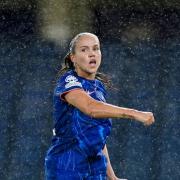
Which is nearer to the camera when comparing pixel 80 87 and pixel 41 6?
pixel 80 87

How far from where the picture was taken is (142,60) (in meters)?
6.35

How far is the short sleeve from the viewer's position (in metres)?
3.03

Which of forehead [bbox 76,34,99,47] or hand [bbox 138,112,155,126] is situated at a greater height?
forehead [bbox 76,34,99,47]

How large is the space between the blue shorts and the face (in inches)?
14.0

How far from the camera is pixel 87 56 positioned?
125 inches

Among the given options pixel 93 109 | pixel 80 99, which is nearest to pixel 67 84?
pixel 80 99

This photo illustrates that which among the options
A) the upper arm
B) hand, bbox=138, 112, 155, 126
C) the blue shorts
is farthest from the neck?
hand, bbox=138, 112, 155, 126

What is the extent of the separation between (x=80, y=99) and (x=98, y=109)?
0.40 feet

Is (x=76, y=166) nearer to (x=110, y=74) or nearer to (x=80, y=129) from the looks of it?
(x=80, y=129)

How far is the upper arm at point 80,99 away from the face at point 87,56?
216mm

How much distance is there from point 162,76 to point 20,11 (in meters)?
1.45

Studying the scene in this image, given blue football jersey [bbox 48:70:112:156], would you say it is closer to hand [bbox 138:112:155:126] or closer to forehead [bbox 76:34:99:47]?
forehead [bbox 76:34:99:47]

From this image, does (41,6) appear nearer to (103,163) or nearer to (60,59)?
(60,59)

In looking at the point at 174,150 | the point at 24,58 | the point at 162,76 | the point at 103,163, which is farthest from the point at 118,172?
the point at 103,163
